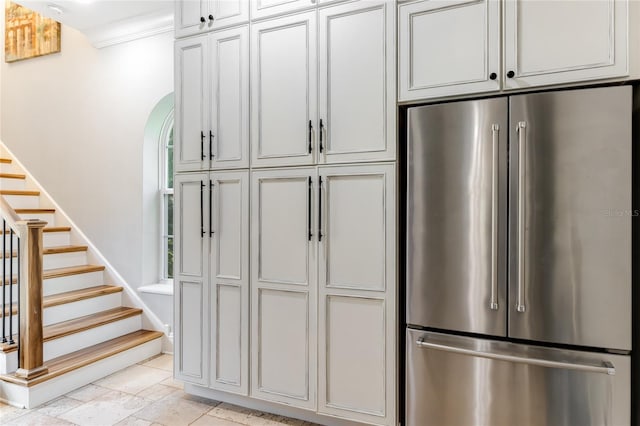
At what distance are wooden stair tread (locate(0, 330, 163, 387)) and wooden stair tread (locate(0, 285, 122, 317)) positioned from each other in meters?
0.44

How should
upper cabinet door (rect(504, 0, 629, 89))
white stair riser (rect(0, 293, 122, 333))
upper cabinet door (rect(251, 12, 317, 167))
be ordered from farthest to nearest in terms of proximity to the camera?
white stair riser (rect(0, 293, 122, 333)) → upper cabinet door (rect(251, 12, 317, 167)) → upper cabinet door (rect(504, 0, 629, 89))

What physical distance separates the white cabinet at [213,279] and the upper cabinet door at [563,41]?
1572mm

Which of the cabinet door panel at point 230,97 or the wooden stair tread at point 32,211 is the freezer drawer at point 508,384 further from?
the wooden stair tread at point 32,211

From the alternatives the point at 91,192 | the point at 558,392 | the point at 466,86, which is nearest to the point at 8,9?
the point at 91,192

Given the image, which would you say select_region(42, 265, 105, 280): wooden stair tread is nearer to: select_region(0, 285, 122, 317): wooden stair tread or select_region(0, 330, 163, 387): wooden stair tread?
select_region(0, 285, 122, 317): wooden stair tread

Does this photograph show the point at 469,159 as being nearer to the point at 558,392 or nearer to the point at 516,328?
the point at 516,328

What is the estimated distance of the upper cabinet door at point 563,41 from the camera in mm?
1669

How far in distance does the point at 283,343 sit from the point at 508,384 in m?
1.19

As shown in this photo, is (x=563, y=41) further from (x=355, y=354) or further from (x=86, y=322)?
(x=86, y=322)

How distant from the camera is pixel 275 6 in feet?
7.57

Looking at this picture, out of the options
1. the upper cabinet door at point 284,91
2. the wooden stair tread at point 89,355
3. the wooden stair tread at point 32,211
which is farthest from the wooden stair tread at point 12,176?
the upper cabinet door at point 284,91

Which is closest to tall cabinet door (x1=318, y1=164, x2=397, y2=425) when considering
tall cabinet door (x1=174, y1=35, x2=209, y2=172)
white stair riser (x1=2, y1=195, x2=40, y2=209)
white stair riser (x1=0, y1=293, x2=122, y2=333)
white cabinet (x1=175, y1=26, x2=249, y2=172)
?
white cabinet (x1=175, y1=26, x2=249, y2=172)

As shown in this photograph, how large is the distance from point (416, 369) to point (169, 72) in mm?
3117

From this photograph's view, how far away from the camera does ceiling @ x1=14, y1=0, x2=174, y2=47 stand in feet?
10.4
